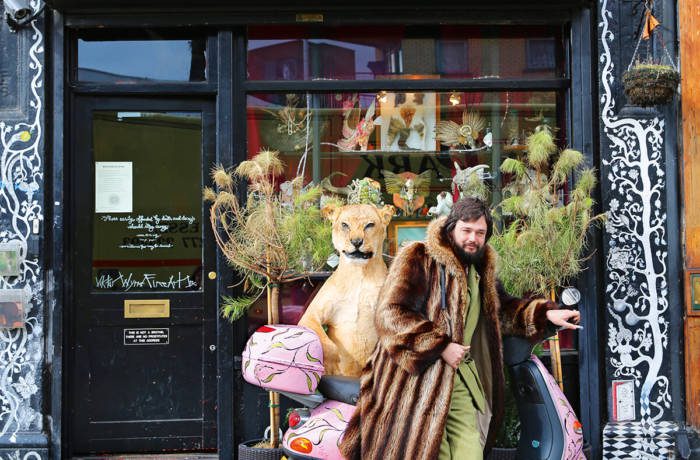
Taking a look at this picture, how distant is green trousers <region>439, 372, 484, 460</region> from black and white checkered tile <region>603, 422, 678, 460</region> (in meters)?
2.02

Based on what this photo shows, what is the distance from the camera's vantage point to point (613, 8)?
623 cm

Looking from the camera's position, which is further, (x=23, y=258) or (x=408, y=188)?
(x=408, y=188)

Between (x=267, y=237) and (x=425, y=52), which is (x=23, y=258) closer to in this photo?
(x=267, y=237)

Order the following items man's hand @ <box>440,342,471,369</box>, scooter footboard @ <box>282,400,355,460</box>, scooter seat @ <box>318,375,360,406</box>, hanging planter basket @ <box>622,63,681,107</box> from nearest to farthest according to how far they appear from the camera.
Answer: man's hand @ <box>440,342,471,369</box>
scooter footboard @ <box>282,400,355,460</box>
scooter seat @ <box>318,375,360,406</box>
hanging planter basket @ <box>622,63,681,107</box>

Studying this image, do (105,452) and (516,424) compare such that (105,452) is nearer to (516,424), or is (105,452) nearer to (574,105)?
(516,424)

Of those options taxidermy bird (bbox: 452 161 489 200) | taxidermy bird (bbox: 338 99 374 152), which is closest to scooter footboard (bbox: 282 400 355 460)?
taxidermy bird (bbox: 452 161 489 200)

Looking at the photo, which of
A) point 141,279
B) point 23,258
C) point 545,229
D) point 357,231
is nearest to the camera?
point 357,231

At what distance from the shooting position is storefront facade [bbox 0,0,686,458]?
6.07m

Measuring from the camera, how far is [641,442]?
238 inches

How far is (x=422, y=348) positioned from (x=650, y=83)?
9.08 feet

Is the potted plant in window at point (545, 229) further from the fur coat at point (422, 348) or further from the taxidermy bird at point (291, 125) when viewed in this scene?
the taxidermy bird at point (291, 125)

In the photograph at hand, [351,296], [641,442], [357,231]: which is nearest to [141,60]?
[357,231]

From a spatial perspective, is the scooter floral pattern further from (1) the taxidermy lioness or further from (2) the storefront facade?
(2) the storefront facade

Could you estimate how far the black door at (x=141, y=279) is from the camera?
6.21 meters
